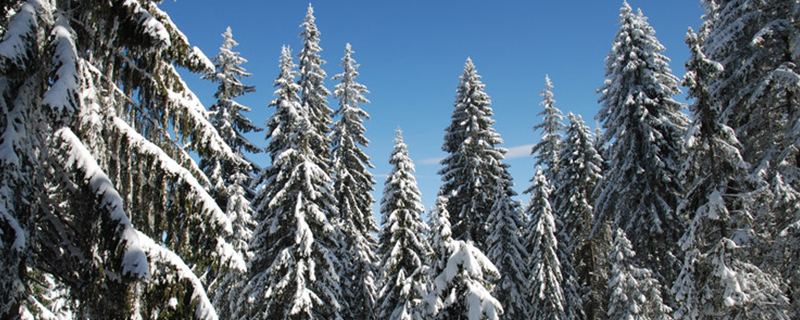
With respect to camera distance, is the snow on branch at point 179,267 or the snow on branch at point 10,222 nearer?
the snow on branch at point 10,222

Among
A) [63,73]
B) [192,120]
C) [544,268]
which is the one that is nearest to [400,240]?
[544,268]

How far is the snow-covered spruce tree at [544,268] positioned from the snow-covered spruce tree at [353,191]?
844 centimetres

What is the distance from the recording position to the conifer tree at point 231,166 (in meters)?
20.0

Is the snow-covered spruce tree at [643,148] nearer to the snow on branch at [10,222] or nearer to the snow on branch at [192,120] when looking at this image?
the snow on branch at [192,120]

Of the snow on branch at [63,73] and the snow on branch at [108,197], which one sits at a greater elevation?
the snow on branch at [63,73]

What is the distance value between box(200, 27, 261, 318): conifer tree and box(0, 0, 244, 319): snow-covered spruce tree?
12.8m

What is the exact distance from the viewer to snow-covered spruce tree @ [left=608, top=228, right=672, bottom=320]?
18516 mm

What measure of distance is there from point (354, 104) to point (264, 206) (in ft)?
37.9

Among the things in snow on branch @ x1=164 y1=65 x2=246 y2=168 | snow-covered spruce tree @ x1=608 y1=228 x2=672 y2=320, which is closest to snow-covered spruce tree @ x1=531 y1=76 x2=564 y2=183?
snow-covered spruce tree @ x1=608 y1=228 x2=672 y2=320

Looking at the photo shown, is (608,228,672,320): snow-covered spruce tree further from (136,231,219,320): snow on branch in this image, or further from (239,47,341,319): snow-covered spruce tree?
(136,231,219,320): snow on branch

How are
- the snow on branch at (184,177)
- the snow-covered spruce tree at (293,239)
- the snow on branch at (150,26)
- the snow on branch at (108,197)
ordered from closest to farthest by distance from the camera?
the snow on branch at (108,197) < the snow on branch at (150,26) < the snow on branch at (184,177) < the snow-covered spruce tree at (293,239)

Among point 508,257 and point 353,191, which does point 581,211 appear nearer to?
point 508,257

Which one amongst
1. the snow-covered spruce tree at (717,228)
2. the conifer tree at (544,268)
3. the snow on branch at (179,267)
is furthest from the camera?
the conifer tree at (544,268)

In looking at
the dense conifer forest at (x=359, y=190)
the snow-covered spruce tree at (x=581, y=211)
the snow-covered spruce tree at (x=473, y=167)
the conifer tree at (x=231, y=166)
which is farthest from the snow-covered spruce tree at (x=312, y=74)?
the snow-covered spruce tree at (x=581, y=211)
